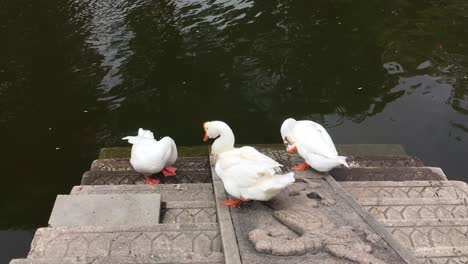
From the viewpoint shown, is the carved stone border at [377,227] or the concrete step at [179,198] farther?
the concrete step at [179,198]

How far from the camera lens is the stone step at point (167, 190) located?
404 centimetres

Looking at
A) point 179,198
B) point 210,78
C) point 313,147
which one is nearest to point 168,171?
point 179,198

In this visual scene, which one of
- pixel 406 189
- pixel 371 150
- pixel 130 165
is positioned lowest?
pixel 371 150

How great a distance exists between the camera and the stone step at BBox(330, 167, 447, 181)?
14.7 feet

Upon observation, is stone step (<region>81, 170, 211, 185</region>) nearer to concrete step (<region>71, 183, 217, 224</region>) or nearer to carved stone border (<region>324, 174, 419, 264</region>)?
concrete step (<region>71, 183, 217, 224</region>)

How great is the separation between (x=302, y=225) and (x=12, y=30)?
790cm

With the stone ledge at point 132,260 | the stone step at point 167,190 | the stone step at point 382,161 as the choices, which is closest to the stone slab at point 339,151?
the stone step at point 382,161

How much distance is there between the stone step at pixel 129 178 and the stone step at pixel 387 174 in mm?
1363

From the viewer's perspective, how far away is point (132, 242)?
315 centimetres

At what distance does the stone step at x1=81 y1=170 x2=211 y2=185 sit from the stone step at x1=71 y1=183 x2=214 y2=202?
1.24 ft

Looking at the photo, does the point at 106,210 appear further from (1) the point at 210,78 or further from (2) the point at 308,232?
(1) the point at 210,78

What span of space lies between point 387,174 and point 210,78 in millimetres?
3965

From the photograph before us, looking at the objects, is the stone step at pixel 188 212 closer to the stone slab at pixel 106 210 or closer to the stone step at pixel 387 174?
the stone slab at pixel 106 210

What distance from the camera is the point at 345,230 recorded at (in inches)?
123
